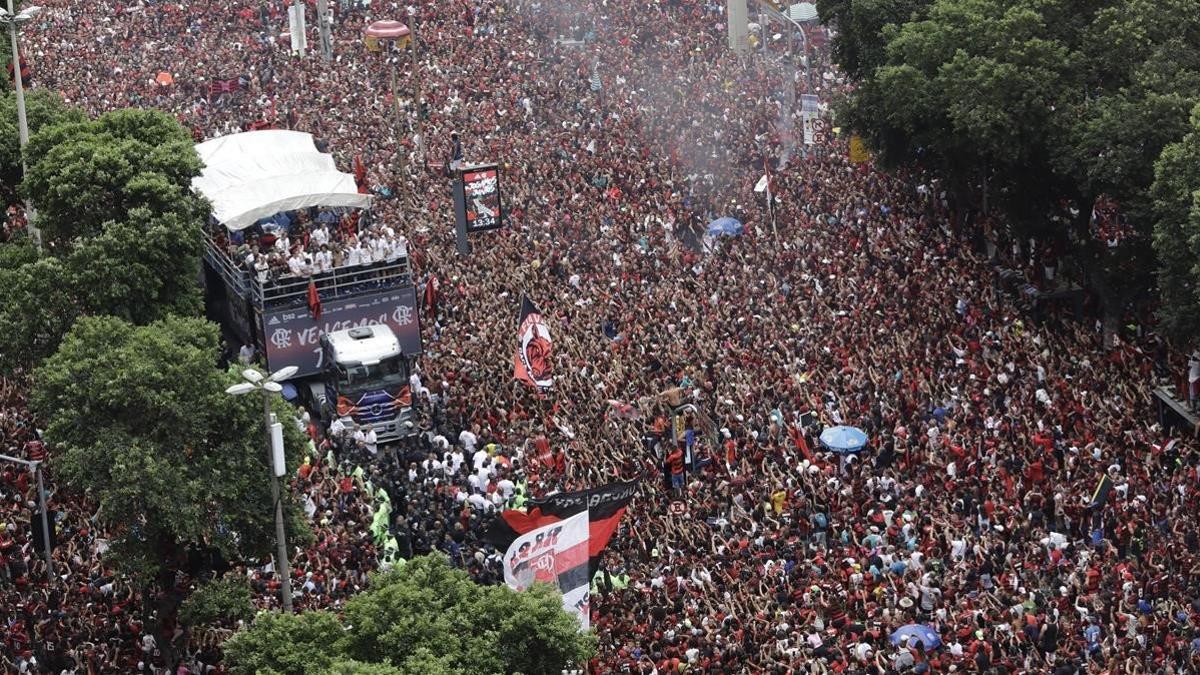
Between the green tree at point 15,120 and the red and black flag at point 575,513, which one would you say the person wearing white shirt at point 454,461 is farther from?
the green tree at point 15,120

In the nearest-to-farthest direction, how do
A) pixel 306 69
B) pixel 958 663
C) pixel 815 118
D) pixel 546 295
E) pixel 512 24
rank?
pixel 958 663 < pixel 546 295 < pixel 815 118 < pixel 306 69 < pixel 512 24

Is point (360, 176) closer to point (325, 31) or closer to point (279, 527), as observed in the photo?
point (325, 31)

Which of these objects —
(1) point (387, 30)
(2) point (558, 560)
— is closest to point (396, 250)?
(1) point (387, 30)

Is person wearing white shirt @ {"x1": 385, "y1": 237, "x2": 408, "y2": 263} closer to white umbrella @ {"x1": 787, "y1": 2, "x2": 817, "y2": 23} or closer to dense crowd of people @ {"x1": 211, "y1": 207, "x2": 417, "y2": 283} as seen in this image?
dense crowd of people @ {"x1": 211, "y1": 207, "x2": 417, "y2": 283}

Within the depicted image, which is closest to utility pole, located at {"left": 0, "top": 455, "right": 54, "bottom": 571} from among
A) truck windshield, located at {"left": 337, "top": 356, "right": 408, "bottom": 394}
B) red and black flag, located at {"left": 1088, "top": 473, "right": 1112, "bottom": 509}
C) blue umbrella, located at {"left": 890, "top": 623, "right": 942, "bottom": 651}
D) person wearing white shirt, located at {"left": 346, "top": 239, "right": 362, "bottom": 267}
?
truck windshield, located at {"left": 337, "top": 356, "right": 408, "bottom": 394}

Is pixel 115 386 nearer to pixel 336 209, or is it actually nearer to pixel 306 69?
pixel 336 209

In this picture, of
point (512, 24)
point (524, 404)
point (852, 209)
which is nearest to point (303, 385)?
point (524, 404)
